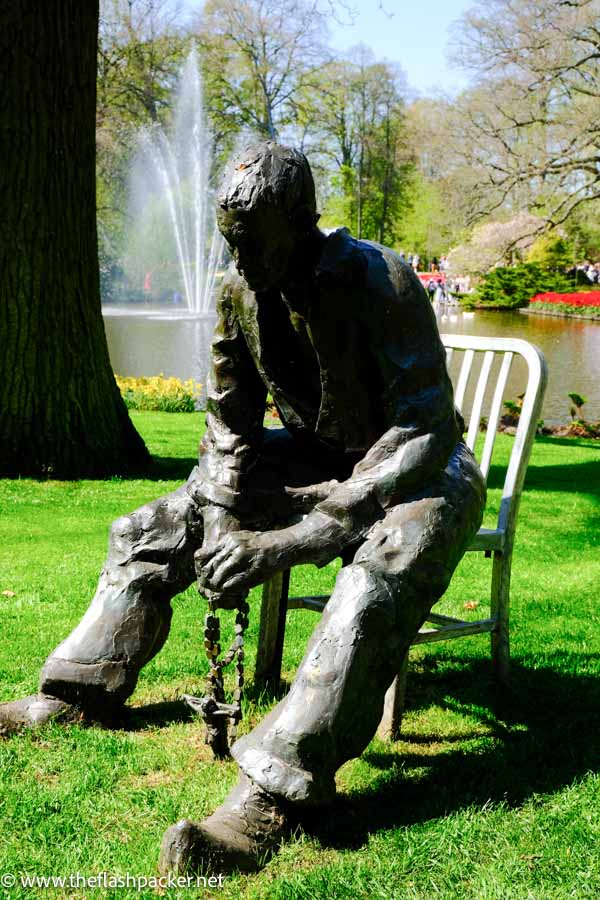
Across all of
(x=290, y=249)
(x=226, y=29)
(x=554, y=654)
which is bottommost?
(x=554, y=654)

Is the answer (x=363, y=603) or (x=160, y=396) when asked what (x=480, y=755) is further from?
(x=160, y=396)

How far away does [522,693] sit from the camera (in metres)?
3.92

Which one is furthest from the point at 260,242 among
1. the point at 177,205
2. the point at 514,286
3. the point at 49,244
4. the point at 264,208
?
the point at 514,286

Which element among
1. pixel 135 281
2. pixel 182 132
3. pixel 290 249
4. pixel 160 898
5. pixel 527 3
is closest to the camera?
pixel 160 898

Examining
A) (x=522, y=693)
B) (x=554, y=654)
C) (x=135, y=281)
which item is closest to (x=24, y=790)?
(x=522, y=693)

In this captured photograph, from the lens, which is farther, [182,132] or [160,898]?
[182,132]

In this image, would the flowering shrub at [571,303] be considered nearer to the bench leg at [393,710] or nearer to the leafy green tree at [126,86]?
the leafy green tree at [126,86]

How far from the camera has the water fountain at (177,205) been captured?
1226 inches

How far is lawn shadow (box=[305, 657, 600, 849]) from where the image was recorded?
2.83 meters

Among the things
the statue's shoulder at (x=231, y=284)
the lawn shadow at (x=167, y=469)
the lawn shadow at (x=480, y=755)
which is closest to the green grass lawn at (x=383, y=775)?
the lawn shadow at (x=480, y=755)

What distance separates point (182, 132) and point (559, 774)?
35.3 meters

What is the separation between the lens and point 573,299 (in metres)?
35.2

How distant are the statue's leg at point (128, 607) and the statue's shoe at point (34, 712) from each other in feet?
0.10

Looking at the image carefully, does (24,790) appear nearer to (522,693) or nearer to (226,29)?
(522,693)
